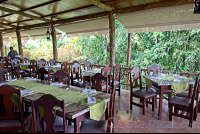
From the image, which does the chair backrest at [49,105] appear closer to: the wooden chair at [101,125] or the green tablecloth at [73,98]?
the green tablecloth at [73,98]

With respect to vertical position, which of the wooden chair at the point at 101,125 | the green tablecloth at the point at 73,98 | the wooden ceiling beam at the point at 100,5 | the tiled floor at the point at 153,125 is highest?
the wooden ceiling beam at the point at 100,5

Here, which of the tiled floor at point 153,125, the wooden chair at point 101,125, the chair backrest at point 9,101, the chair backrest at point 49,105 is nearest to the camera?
the chair backrest at point 49,105

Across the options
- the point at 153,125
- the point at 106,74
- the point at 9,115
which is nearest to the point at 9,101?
the point at 9,115

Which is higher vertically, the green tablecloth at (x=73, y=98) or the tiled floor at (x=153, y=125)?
the green tablecloth at (x=73, y=98)

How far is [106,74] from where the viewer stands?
3.86 metres

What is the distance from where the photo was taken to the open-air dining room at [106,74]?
2031mm

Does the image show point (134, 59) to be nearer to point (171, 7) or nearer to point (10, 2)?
point (171, 7)

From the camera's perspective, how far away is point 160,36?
8234 millimetres

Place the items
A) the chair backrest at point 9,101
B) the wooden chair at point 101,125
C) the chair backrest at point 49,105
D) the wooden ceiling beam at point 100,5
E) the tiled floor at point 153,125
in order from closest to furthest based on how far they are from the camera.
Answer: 1. the chair backrest at point 49,105
2. the wooden chair at point 101,125
3. the chair backrest at point 9,101
4. the tiled floor at point 153,125
5. the wooden ceiling beam at point 100,5

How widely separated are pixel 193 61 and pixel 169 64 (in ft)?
3.82

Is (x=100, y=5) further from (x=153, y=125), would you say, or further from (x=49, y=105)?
(x=49, y=105)

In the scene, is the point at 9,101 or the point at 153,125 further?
the point at 153,125

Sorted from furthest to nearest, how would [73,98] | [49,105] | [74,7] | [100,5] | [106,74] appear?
1. [74,7]
2. [100,5]
3. [106,74]
4. [73,98]
5. [49,105]

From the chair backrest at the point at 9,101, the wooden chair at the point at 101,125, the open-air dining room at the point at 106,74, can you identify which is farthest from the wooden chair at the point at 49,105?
the chair backrest at the point at 9,101
